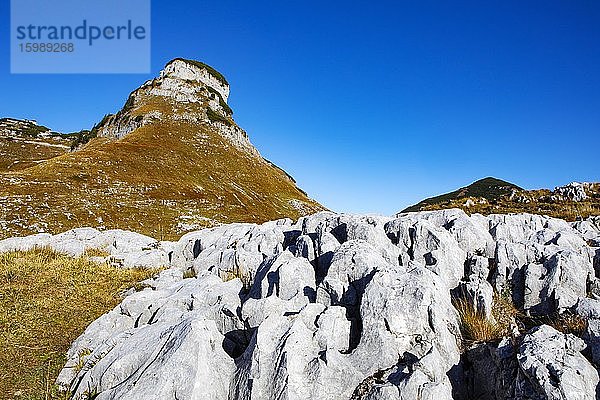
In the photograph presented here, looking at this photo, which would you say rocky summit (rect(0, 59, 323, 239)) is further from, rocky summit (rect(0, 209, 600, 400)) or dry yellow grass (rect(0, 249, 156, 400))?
rocky summit (rect(0, 209, 600, 400))

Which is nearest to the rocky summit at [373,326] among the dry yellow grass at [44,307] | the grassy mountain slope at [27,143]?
the dry yellow grass at [44,307]

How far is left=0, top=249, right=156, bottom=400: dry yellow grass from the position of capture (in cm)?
1179

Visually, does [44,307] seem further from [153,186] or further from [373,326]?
[153,186]

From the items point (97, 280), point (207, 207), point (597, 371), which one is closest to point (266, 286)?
point (597, 371)

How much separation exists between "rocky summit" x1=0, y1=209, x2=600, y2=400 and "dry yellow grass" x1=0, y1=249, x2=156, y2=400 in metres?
1.05

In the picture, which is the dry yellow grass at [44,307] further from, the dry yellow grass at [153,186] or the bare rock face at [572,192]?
the bare rock face at [572,192]

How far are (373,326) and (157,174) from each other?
74296 millimetres

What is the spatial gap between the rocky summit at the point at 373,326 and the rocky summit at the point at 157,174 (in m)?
38.1

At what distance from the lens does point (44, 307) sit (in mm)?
17156

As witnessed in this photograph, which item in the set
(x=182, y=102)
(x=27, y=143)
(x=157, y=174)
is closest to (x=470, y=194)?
(x=157, y=174)

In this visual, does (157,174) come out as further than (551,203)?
Yes

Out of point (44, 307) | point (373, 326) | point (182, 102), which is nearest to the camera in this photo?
point (373, 326)

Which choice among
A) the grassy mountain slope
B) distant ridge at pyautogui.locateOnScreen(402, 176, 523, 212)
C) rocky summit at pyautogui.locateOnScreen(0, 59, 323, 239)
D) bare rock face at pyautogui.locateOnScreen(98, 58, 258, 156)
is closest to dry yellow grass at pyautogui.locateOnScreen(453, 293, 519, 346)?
distant ridge at pyautogui.locateOnScreen(402, 176, 523, 212)

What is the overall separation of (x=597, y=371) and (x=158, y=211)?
58.1 m
